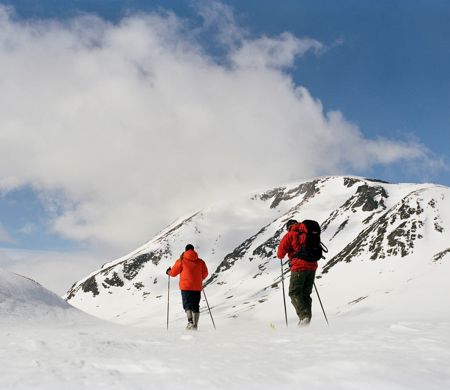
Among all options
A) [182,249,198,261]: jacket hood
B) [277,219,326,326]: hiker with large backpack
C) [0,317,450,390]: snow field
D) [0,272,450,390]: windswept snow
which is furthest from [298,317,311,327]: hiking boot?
[182,249,198,261]: jacket hood

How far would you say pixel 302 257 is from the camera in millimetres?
10977

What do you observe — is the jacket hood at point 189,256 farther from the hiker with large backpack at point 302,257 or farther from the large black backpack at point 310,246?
the large black backpack at point 310,246

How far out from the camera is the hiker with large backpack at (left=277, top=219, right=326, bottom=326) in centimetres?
1095

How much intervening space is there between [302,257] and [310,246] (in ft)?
1.13

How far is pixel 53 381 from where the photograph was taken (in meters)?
3.93

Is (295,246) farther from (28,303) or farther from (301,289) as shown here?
(28,303)

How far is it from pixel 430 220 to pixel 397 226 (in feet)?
30.5

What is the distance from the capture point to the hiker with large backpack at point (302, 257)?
1095 centimetres

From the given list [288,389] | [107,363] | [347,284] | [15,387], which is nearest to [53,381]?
[15,387]

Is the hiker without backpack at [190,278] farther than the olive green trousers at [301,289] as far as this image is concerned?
Yes

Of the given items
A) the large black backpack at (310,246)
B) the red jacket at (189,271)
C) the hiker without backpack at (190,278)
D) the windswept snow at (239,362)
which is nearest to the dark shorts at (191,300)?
the hiker without backpack at (190,278)

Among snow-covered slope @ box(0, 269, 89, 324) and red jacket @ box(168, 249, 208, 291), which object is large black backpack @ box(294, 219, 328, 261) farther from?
snow-covered slope @ box(0, 269, 89, 324)

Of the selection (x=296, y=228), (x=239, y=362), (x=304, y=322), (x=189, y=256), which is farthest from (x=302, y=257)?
(x=239, y=362)

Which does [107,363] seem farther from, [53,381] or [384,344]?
[384,344]
